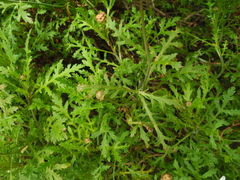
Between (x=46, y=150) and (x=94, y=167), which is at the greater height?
(x=46, y=150)

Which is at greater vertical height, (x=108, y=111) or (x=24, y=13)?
(x=24, y=13)

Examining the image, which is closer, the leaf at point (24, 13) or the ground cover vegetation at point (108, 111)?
the ground cover vegetation at point (108, 111)

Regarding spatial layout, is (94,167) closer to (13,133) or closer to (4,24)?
(13,133)

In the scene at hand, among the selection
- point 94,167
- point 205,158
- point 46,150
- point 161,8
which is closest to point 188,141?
point 205,158

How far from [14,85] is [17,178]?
2.05 feet

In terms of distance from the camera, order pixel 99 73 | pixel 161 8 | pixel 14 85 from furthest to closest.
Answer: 1. pixel 161 8
2. pixel 14 85
3. pixel 99 73

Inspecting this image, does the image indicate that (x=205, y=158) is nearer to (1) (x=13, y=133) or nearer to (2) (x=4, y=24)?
(1) (x=13, y=133)

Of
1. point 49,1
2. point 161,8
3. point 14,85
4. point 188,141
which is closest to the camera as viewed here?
point 14,85

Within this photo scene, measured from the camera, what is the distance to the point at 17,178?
1550mm

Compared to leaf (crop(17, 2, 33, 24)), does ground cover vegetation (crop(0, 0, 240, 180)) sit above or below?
below

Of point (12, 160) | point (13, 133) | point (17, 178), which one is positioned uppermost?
point (13, 133)

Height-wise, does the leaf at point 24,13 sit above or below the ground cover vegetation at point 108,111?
above

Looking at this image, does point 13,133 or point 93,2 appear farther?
point 93,2

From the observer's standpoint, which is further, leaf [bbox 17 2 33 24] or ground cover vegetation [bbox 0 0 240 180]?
leaf [bbox 17 2 33 24]
